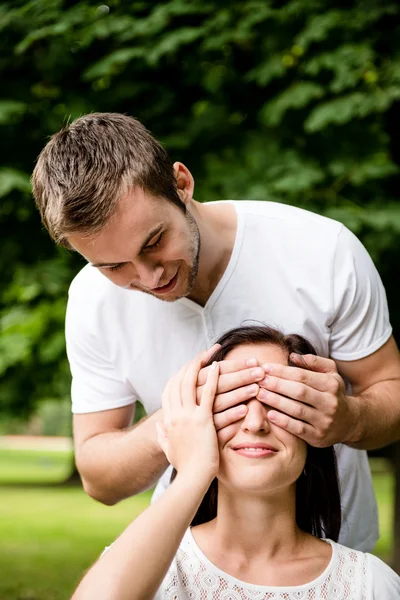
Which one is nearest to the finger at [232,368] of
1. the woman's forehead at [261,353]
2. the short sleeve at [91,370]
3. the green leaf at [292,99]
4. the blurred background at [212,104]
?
the woman's forehead at [261,353]

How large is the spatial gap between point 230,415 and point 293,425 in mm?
156

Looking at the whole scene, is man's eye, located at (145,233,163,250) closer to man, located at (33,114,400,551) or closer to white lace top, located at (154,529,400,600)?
man, located at (33,114,400,551)

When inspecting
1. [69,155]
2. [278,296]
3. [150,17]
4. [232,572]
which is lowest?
[232,572]

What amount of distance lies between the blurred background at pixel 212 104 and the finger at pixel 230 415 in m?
2.01

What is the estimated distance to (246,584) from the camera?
217 cm

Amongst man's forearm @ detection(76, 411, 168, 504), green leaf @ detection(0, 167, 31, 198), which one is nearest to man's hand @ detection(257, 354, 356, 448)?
man's forearm @ detection(76, 411, 168, 504)

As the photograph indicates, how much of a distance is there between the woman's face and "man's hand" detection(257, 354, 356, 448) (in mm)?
27

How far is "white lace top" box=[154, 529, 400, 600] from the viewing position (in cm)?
217

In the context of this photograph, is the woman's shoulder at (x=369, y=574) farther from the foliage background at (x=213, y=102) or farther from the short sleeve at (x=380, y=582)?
the foliage background at (x=213, y=102)

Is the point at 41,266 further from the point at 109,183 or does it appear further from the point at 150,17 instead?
the point at 109,183

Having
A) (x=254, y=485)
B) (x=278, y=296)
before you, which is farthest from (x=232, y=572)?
(x=278, y=296)

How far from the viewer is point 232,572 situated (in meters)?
2.20

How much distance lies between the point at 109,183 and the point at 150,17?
7.06 feet

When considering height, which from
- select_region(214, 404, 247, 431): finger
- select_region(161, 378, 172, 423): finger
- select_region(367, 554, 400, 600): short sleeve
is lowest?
select_region(367, 554, 400, 600): short sleeve
